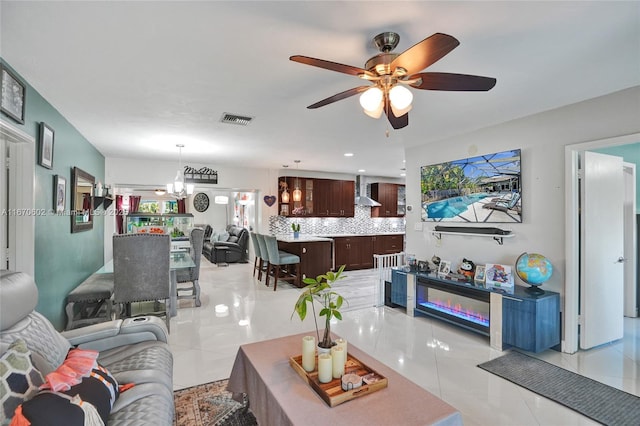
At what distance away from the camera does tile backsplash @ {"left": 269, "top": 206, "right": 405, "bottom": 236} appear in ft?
26.0

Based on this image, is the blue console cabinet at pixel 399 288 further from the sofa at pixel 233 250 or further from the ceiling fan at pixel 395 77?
the sofa at pixel 233 250

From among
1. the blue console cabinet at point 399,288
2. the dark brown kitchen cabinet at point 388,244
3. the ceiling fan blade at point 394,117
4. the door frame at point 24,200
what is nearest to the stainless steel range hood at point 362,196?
the dark brown kitchen cabinet at point 388,244

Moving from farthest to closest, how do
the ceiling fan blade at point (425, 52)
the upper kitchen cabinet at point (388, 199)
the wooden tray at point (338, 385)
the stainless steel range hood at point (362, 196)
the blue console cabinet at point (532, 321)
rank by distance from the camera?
the upper kitchen cabinet at point (388, 199) → the stainless steel range hood at point (362, 196) → the blue console cabinet at point (532, 321) → the wooden tray at point (338, 385) → the ceiling fan blade at point (425, 52)

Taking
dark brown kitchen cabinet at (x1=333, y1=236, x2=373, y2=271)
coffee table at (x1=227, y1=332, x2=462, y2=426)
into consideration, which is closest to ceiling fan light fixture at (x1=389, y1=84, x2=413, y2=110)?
coffee table at (x1=227, y1=332, x2=462, y2=426)

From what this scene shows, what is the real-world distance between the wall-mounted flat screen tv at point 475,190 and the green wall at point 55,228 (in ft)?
14.7

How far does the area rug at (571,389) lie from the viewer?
223 centimetres

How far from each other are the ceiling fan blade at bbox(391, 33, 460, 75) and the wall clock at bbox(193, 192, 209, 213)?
35.5 feet

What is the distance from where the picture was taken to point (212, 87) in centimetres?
275

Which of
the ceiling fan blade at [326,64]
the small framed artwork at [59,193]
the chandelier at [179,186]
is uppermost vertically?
the ceiling fan blade at [326,64]

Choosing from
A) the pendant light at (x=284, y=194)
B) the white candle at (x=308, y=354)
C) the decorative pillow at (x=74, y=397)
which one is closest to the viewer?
the decorative pillow at (x=74, y=397)

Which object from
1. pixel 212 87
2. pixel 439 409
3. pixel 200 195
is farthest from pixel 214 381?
pixel 200 195

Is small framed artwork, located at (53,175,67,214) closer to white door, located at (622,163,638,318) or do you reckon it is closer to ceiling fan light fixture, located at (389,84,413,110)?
ceiling fan light fixture, located at (389,84,413,110)

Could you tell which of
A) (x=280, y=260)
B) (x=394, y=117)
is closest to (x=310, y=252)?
(x=280, y=260)

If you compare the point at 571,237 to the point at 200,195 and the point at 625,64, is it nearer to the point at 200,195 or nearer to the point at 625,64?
the point at 625,64
